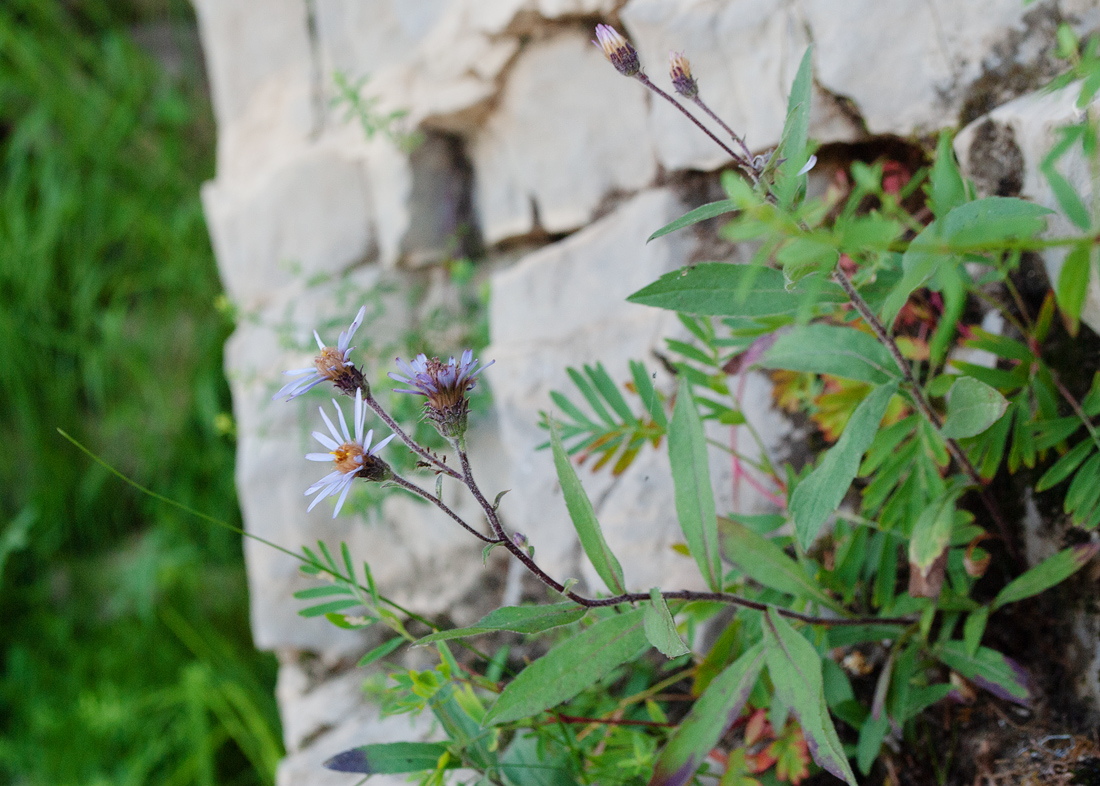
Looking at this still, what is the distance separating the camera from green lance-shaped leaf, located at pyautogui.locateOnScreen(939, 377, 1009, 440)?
0.74 metres

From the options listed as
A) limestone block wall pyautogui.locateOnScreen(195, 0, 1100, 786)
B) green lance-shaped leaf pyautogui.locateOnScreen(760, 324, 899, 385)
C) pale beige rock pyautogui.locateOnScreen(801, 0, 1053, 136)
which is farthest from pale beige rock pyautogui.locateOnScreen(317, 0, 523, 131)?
green lance-shaped leaf pyautogui.locateOnScreen(760, 324, 899, 385)

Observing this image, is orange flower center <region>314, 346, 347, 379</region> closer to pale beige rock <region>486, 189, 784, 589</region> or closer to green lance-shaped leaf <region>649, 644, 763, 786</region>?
green lance-shaped leaf <region>649, 644, 763, 786</region>

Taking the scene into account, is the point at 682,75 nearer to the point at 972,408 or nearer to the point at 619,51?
the point at 619,51

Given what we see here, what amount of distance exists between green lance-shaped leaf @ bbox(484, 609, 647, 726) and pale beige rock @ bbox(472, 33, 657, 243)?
0.97m

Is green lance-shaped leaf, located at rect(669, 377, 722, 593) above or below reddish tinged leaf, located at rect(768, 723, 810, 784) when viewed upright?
above

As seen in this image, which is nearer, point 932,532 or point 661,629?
point 661,629

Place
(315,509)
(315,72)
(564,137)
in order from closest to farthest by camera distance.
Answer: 1. (564,137)
2. (315,509)
3. (315,72)

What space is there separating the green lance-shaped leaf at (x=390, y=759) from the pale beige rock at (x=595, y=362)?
49cm

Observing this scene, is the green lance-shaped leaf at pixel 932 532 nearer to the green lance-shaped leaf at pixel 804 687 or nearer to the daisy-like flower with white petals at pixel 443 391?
the green lance-shaped leaf at pixel 804 687

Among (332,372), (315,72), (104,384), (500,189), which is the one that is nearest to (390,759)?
(332,372)

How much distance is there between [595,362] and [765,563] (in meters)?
0.50

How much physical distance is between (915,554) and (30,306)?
2.75m

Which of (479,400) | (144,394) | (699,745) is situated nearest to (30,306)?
(144,394)

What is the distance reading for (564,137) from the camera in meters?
1.63
